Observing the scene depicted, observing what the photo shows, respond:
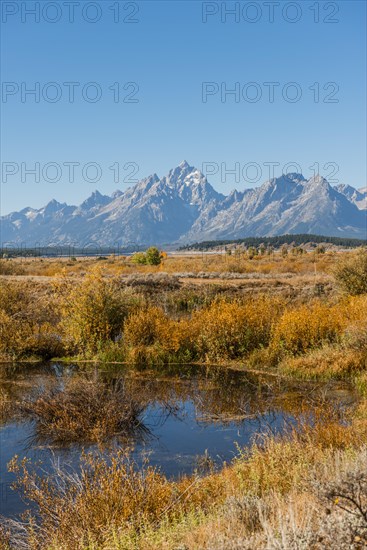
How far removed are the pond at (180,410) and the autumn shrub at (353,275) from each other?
49.1ft

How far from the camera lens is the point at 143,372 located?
816 inches

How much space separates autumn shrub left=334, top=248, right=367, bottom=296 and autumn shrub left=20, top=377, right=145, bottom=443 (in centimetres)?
2100

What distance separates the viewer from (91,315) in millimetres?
23500


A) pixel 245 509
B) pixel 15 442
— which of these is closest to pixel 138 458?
pixel 15 442

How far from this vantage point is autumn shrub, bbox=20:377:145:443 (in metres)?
13.9

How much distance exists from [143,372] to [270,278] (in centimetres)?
3346

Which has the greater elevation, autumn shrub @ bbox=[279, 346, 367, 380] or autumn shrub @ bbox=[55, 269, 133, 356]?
autumn shrub @ bbox=[55, 269, 133, 356]

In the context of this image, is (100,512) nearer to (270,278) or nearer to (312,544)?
(312,544)

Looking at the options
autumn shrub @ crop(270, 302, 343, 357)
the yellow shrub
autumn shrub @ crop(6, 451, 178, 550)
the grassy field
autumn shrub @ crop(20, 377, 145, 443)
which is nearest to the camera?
the grassy field

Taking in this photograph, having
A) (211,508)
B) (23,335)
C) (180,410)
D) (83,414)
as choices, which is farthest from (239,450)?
(23,335)

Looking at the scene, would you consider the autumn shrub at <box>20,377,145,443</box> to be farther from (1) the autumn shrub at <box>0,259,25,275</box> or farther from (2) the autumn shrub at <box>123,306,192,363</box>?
(1) the autumn shrub at <box>0,259,25,275</box>

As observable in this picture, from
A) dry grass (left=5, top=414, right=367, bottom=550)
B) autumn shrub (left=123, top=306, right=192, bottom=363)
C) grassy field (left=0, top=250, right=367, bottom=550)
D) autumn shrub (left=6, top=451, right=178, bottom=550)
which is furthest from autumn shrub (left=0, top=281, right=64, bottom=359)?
autumn shrub (left=6, top=451, right=178, bottom=550)

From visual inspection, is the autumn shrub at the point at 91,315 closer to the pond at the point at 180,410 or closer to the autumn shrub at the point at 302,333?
the pond at the point at 180,410

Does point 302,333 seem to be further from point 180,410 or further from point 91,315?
point 91,315
